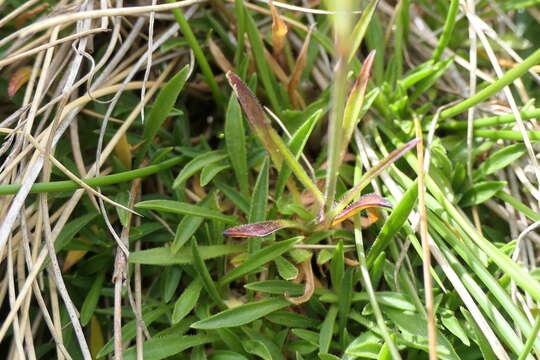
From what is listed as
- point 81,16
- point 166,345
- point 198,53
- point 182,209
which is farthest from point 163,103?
point 166,345

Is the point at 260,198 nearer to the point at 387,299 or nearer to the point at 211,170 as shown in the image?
the point at 211,170

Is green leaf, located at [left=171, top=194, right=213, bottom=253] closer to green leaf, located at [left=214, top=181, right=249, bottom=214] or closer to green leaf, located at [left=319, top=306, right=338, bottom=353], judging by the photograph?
green leaf, located at [left=214, top=181, right=249, bottom=214]

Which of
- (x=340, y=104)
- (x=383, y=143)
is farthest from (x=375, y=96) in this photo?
(x=340, y=104)

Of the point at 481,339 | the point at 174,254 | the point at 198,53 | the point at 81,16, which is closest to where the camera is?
the point at 81,16

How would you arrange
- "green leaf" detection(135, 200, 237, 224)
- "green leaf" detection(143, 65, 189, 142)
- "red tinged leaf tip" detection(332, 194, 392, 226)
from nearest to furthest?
"red tinged leaf tip" detection(332, 194, 392, 226) < "green leaf" detection(135, 200, 237, 224) < "green leaf" detection(143, 65, 189, 142)

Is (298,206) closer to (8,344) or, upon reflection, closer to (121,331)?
(121,331)

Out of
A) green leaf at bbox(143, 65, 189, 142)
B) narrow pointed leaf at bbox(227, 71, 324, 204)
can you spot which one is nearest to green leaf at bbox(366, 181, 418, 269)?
narrow pointed leaf at bbox(227, 71, 324, 204)
